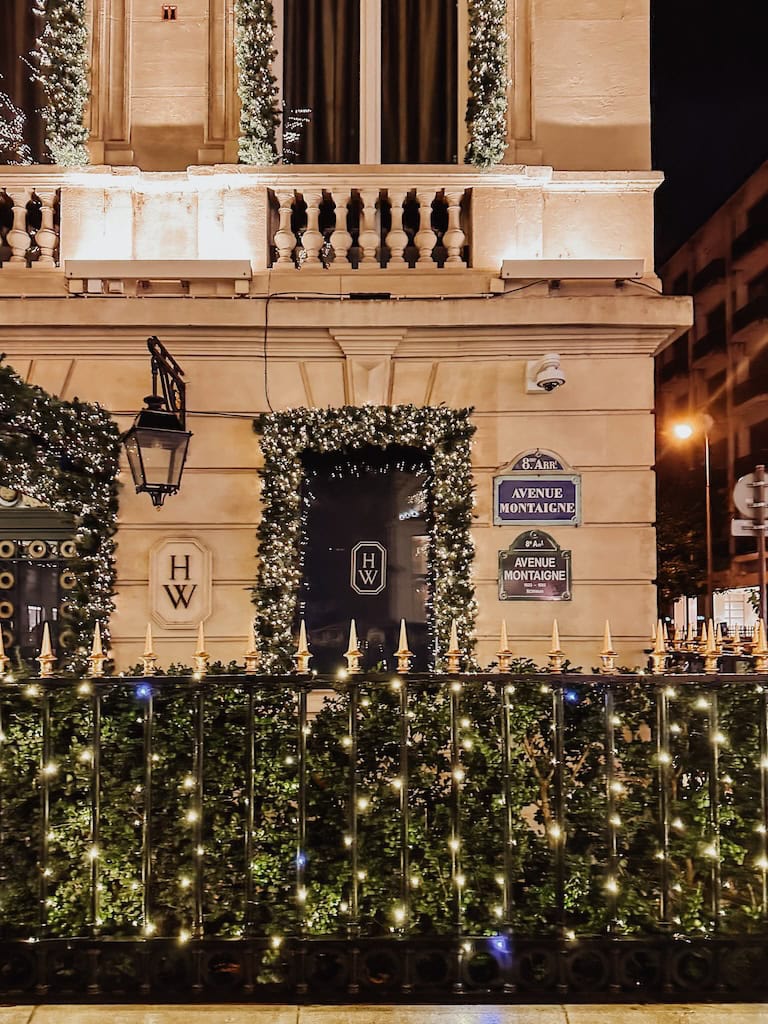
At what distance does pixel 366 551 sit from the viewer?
8.30 metres

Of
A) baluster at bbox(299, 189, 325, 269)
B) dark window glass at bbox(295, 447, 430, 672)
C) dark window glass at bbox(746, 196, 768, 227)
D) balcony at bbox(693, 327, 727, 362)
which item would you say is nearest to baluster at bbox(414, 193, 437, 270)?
baluster at bbox(299, 189, 325, 269)

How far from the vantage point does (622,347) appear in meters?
8.10

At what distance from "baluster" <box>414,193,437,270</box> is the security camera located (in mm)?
1480

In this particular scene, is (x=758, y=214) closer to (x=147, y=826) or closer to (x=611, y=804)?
(x=611, y=804)

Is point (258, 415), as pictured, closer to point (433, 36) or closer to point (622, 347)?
point (622, 347)

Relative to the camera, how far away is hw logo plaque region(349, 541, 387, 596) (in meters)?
8.26

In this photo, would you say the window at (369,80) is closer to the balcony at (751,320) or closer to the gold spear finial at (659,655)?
the gold spear finial at (659,655)

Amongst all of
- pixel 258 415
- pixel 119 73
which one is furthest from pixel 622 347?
pixel 119 73

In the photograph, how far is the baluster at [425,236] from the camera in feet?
26.9

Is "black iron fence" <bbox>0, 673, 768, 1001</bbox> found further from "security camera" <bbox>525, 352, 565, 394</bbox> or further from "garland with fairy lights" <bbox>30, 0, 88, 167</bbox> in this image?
"garland with fairy lights" <bbox>30, 0, 88, 167</bbox>

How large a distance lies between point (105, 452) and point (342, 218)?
11.1ft

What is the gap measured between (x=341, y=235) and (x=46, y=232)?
10.1 ft

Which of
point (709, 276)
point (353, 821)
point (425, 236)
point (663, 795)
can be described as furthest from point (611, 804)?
point (709, 276)

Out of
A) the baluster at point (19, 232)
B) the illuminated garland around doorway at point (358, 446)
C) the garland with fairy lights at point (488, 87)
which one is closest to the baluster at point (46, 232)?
the baluster at point (19, 232)
